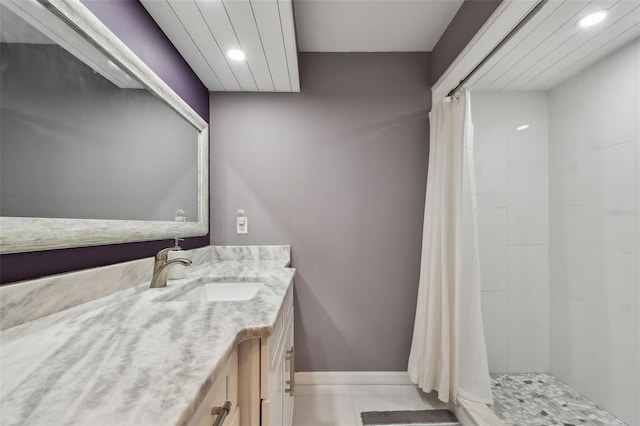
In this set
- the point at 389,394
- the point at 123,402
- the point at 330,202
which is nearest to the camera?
the point at 123,402

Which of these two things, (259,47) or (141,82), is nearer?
A: (141,82)

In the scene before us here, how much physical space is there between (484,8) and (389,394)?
2.35m

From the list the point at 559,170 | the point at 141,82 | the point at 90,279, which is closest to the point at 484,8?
the point at 559,170

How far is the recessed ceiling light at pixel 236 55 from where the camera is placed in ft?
5.10

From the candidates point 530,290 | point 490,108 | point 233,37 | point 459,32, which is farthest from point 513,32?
point 530,290

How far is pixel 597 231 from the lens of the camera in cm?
174

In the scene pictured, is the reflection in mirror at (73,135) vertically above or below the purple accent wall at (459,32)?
below

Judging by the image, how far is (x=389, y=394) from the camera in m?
1.88

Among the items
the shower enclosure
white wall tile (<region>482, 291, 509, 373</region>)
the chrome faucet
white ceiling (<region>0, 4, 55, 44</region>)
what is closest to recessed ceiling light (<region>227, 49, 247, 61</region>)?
white ceiling (<region>0, 4, 55, 44</region>)

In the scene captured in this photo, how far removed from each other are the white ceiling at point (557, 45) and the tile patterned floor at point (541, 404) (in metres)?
2.01

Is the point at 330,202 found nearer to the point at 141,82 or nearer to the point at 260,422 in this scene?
the point at 141,82

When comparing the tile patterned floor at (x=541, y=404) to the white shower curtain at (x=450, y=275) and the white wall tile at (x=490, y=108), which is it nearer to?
the white shower curtain at (x=450, y=275)

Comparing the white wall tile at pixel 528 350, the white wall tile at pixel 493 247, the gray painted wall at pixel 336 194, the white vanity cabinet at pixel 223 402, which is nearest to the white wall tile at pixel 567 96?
the white wall tile at pixel 493 247

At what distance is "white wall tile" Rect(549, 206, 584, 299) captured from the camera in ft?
6.06
